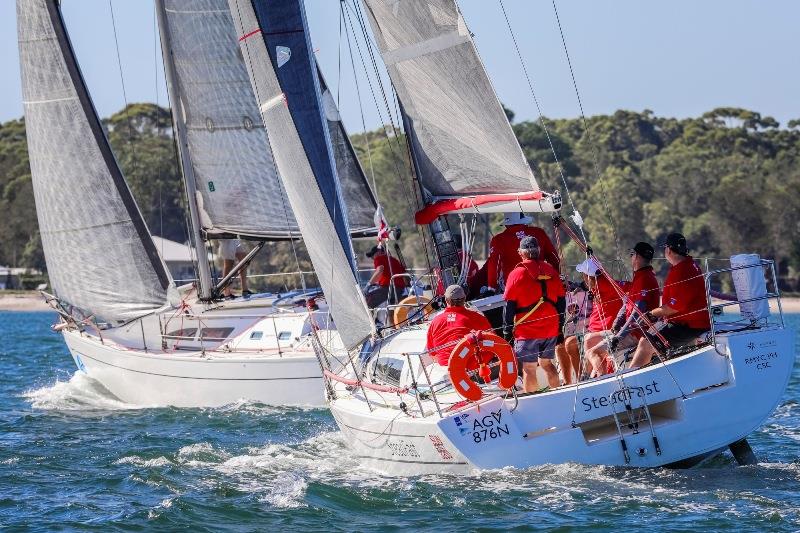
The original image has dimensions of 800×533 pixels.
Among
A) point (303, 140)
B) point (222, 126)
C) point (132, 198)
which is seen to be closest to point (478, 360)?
point (303, 140)

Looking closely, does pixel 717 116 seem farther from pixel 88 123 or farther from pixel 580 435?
pixel 580 435

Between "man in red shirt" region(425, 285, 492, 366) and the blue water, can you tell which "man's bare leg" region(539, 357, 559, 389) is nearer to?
"man in red shirt" region(425, 285, 492, 366)

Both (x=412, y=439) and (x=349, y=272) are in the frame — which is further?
(x=349, y=272)

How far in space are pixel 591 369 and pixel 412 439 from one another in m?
1.82

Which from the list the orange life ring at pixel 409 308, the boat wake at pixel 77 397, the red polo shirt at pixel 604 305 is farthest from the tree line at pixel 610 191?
the red polo shirt at pixel 604 305

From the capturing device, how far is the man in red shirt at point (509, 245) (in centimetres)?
1422

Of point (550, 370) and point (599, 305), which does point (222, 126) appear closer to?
point (599, 305)

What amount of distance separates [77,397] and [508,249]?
936 cm

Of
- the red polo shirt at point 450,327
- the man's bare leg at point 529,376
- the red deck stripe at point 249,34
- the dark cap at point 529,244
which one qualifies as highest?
the red deck stripe at point 249,34

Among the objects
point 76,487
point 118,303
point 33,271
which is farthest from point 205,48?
point 33,271

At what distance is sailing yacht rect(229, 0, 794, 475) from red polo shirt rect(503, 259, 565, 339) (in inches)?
22.2

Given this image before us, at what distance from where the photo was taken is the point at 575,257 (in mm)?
65938

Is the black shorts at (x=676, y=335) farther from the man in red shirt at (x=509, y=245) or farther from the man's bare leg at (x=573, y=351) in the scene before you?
the man in red shirt at (x=509, y=245)

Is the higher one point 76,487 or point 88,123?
point 88,123
